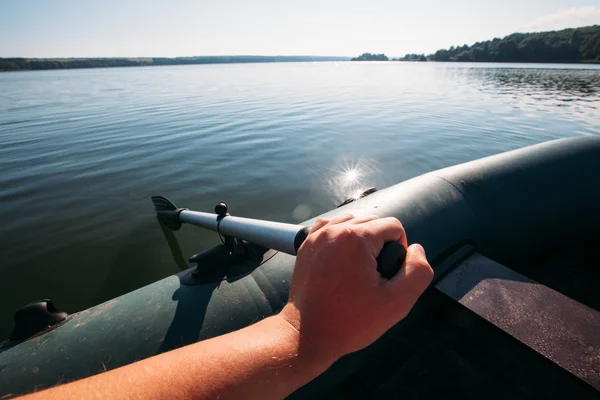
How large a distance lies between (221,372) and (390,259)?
566mm

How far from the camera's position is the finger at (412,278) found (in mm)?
803

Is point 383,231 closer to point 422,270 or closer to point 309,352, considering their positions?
point 422,270

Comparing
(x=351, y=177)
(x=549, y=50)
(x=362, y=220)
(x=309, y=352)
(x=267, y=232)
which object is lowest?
(x=351, y=177)

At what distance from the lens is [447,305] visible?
249 cm

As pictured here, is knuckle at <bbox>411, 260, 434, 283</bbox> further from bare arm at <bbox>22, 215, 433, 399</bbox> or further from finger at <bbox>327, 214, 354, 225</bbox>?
finger at <bbox>327, 214, 354, 225</bbox>

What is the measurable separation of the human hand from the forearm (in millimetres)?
53

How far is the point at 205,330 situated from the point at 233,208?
386 centimetres

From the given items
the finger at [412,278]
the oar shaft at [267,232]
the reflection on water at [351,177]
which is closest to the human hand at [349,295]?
the finger at [412,278]

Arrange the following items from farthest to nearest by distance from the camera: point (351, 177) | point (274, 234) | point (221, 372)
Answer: point (351, 177)
point (274, 234)
point (221, 372)

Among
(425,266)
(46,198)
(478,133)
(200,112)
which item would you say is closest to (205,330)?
(425,266)

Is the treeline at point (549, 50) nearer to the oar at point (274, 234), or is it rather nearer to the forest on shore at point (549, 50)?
the forest on shore at point (549, 50)

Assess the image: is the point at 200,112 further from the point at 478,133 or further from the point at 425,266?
the point at 425,266

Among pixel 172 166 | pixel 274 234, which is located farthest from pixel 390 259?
pixel 172 166

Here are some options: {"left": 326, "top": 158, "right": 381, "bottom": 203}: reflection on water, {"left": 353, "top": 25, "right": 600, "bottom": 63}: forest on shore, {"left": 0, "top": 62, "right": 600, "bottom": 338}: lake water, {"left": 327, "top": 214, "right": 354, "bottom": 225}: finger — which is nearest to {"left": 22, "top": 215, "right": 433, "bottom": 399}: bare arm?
{"left": 327, "top": 214, "right": 354, "bottom": 225}: finger
